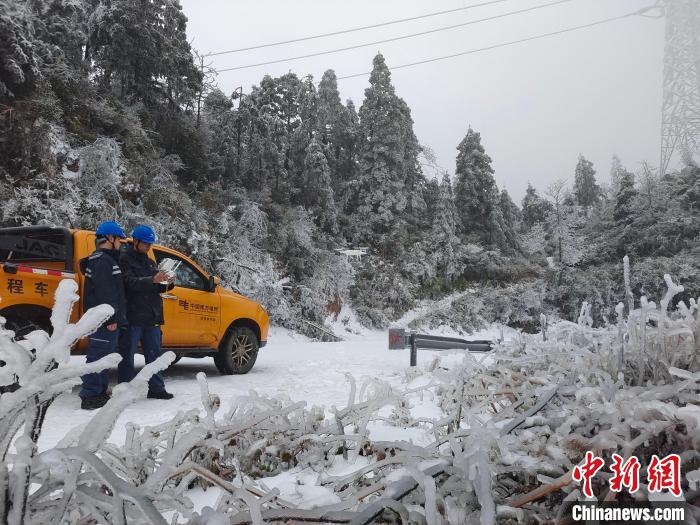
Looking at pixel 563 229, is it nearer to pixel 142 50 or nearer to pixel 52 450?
pixel 142 50

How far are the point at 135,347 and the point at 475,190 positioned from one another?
1405 inches

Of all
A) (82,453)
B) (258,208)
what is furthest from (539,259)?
(82,453)

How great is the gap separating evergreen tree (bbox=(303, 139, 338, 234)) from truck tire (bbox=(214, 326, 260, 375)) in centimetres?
1932

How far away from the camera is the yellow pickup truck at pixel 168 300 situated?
4.94m

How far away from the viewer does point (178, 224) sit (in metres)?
13.5

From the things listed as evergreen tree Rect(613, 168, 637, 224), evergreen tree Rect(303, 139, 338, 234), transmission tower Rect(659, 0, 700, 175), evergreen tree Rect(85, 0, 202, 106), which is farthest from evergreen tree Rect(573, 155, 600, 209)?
evergreen tree Rect(85, 0, 202, 106)

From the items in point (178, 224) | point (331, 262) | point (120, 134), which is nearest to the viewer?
point (178, 224)

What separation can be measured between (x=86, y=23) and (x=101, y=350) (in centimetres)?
1725

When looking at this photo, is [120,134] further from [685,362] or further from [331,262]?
[685,362]

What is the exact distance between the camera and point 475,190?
3747cm

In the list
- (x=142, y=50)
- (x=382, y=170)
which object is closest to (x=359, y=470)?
(x=142, y=50)

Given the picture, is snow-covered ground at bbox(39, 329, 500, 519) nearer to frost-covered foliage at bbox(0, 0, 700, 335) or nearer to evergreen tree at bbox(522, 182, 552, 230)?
frost-covered foliage at bbox(0, 0, 700, 335)

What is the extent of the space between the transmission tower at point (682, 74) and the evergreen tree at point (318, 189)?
25635mm

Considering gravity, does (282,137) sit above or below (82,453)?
above
